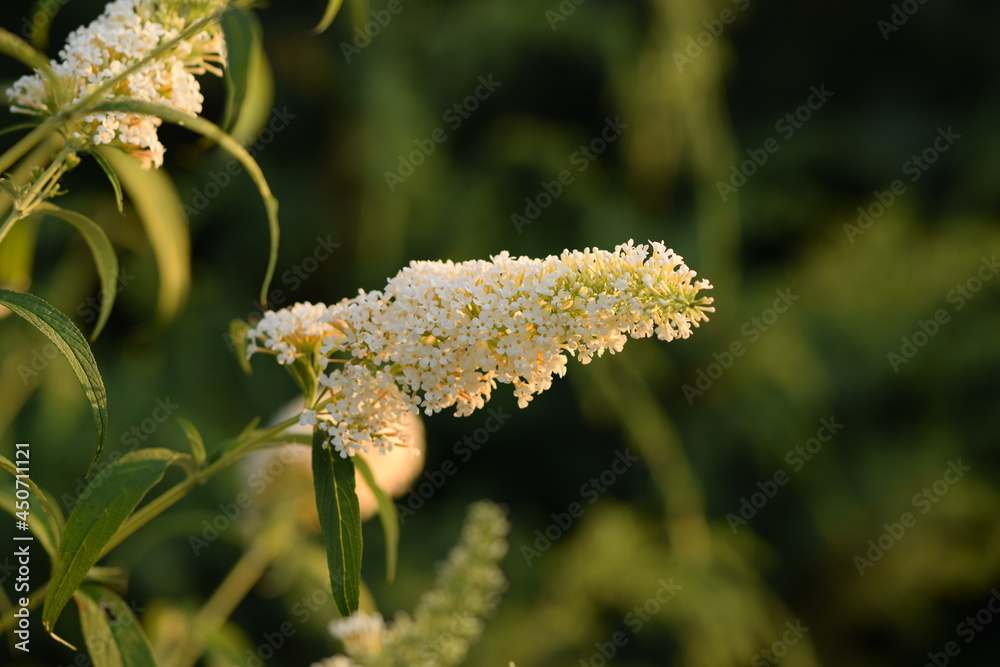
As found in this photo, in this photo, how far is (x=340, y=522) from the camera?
43 cm

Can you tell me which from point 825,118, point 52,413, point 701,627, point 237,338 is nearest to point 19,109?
point 237,338

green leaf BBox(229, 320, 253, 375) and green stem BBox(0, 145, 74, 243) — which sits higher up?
green stem BBox(0, 145, 74, 243)

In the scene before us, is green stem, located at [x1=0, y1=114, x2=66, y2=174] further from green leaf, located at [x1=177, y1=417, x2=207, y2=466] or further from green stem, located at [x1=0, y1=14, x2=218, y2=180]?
green leaf, located at [x1=177, y1=417, x2=207, y2=466]

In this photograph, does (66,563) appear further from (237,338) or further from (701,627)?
(701,627)

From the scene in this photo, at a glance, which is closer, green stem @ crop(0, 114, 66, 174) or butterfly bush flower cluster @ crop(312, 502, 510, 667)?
green stem @ crop(0, 114, 66, 174)

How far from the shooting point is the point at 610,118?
2.09 metres

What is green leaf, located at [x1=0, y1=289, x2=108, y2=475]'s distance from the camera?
0.37m

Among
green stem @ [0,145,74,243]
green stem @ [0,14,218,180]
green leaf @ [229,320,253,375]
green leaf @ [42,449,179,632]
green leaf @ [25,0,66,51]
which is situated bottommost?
green leaf @ [42,449,179,632]

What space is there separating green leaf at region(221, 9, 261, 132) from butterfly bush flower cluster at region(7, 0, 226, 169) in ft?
0.04

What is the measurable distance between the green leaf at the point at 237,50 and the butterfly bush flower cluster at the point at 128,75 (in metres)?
0.01

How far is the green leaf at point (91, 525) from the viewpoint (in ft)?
1.29

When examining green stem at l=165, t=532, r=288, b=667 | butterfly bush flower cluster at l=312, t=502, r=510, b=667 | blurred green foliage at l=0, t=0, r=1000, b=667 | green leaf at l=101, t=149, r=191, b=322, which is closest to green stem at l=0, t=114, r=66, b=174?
green leaf at l=101, t=149, r=191, b=322

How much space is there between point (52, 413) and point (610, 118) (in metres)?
1.33

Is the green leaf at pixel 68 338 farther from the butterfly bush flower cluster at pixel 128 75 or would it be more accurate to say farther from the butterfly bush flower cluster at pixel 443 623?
the butterfly bush flower cluster at pixel 443 623
